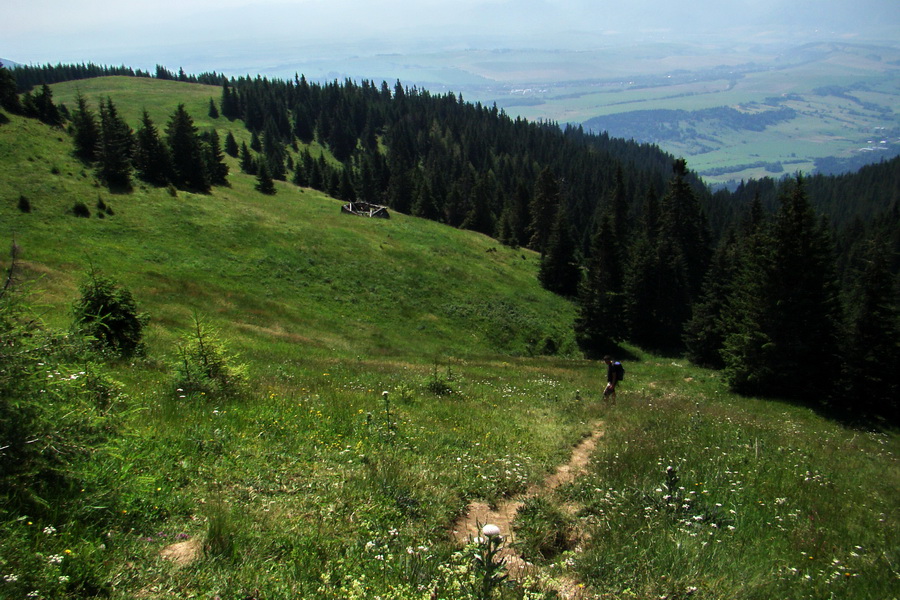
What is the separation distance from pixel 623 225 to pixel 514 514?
75466 millimetres

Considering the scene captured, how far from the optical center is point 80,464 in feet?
15.0

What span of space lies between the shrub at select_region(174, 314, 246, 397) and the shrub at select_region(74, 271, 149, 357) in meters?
4.08

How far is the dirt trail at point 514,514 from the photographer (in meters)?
5.19

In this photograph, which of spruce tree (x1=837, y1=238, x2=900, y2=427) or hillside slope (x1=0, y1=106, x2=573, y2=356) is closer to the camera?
spruce tree (x1=837, y1=238, x2=900, y2=427)

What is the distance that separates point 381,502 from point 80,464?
344cm

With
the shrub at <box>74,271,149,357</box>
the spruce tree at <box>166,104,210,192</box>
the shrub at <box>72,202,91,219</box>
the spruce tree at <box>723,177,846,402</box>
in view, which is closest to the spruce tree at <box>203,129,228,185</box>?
the spruce tree at <box>166,104,210,192</box>

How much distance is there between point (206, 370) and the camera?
1059 cm

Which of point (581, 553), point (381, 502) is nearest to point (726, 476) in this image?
point (581, 553)

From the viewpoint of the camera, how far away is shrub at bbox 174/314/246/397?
10.1 meters

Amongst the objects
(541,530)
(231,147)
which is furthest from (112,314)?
(231,147)

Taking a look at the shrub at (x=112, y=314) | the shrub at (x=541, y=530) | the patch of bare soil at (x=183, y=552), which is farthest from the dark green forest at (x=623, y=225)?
the shrub at (x=112, y=314)

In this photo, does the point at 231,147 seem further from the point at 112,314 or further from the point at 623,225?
the point at 112,314

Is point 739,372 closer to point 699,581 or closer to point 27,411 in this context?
point 699,581

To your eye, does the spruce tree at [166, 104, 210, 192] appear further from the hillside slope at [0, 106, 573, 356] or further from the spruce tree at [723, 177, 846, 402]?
the spruce tree at [723, 177, 846, 402]
